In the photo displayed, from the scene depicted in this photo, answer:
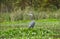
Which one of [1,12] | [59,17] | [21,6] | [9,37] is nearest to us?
[9,37]

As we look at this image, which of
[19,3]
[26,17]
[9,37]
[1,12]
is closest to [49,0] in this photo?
[19,3]

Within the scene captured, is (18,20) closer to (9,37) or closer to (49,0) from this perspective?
(49,0)

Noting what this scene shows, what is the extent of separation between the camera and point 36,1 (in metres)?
31.8

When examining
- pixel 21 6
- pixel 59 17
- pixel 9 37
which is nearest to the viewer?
pixel 9 37

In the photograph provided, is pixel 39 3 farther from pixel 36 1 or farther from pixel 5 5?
pixel 5 5

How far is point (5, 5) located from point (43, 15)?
25.1ft

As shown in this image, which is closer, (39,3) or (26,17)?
(26,17)

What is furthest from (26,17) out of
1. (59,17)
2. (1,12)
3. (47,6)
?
(47,6)

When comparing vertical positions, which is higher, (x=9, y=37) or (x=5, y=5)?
(x=9, y=37)

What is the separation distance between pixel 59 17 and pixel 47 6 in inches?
267

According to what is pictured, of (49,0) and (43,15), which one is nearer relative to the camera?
(43,15)

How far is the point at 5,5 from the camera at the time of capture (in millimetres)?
30969

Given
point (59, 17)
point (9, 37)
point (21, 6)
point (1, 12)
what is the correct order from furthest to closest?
1. point (21, 6)
2. point (1, 12)
3. point (59, 17)
4. point (9, 37)

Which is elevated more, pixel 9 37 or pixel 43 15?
pixel 9 37
